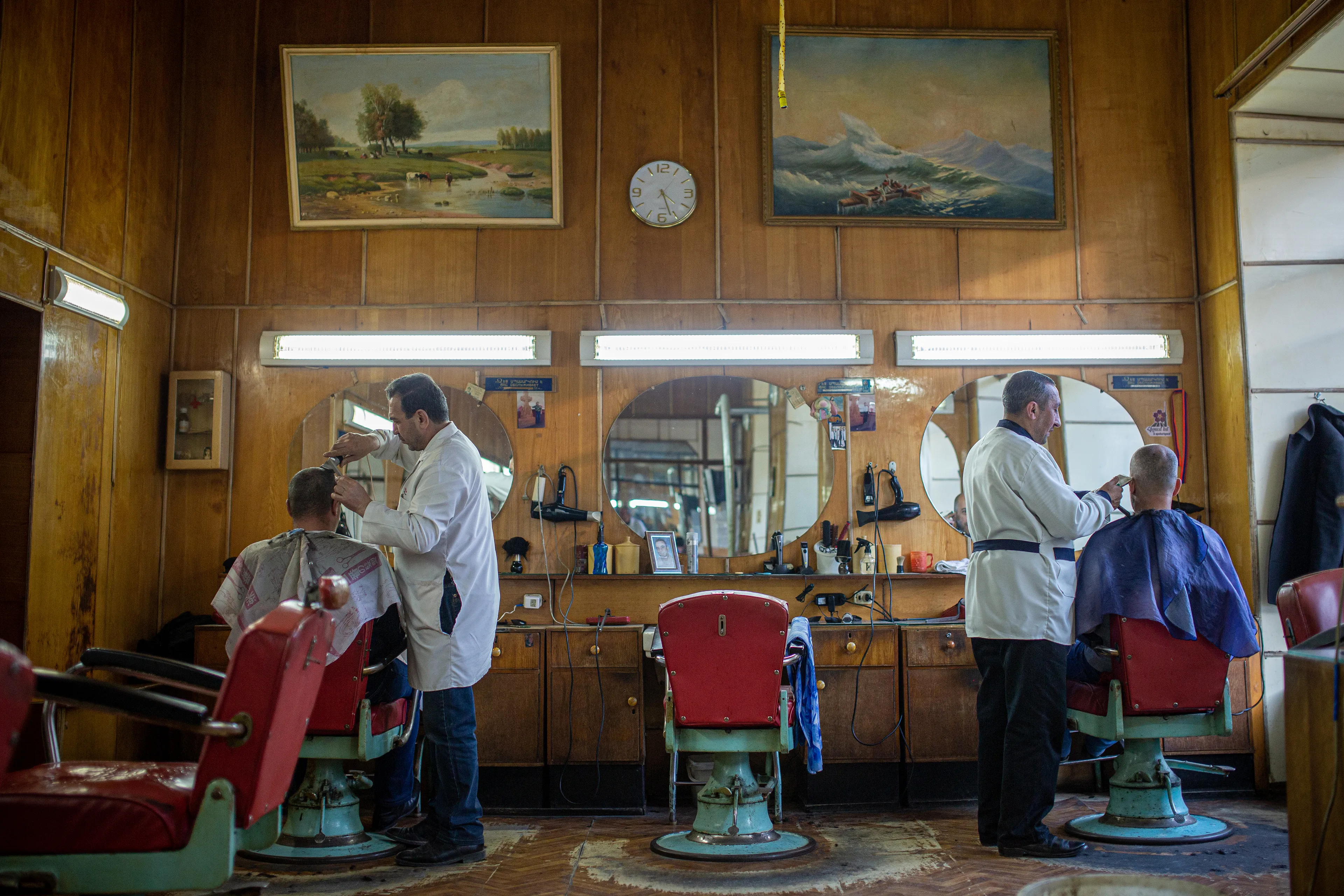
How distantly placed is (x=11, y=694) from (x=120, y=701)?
23 centimetres

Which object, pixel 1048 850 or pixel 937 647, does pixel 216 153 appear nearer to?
pixel 937 647

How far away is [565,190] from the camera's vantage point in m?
5.07

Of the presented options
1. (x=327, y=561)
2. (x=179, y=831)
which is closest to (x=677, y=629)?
(x=327, y=561)

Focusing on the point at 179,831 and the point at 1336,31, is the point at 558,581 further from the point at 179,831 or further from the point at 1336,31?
the point at 1336,31

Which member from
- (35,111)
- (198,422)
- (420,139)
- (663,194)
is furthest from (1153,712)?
(35,111)

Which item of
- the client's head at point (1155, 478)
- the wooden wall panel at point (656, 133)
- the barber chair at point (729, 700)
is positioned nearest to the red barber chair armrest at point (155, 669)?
the barber chair at point (729, 700)

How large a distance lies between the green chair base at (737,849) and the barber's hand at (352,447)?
5.63ft

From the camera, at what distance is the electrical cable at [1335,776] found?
2.10 meters

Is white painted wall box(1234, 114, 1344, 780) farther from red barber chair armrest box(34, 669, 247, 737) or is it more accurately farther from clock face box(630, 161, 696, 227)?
red barber chair armrest box(34, 669, 247, 737)

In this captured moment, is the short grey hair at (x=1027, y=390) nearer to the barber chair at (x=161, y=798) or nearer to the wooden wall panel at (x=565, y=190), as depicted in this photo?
the wooden wall panel at (x=565, y=190)

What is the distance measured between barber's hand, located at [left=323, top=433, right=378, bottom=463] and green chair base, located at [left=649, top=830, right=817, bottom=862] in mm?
1715

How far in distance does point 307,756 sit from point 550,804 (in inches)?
48.5

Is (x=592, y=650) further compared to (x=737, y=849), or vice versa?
(x=592, y=650)

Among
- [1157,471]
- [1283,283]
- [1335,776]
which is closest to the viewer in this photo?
[1335,776]
